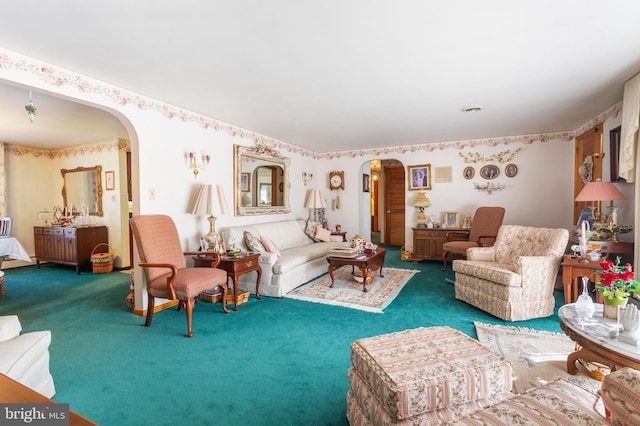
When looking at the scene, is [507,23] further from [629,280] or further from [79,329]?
[79,329]

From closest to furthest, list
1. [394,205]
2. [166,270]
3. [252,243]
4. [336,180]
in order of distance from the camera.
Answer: [166,270] → [252,243] → [336,180] → [394,205]

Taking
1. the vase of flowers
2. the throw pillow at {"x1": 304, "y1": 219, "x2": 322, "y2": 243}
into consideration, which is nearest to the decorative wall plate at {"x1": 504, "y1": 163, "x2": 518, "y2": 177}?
the throw pillow at {"x1": 304, "y1": 219, "x2": 322, "y2": 243}

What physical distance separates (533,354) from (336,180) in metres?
5.22

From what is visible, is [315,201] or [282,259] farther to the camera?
[315,201]

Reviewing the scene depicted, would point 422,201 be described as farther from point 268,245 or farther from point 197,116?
point 197,116

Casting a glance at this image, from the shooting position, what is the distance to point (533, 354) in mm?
2490

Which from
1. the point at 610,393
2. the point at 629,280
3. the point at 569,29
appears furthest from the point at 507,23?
the point at 610,393

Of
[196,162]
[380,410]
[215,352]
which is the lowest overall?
[215,352]

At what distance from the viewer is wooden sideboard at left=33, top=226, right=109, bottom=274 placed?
18.3 feet

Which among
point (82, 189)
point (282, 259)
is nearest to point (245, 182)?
point (282, 259)

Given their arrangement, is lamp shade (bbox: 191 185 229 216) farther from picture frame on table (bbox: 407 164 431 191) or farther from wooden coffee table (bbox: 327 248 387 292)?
picture frame on table (bbox: 407 164 431 191)

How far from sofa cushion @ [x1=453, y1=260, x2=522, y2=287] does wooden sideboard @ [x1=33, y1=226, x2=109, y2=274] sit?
6123 millimetres

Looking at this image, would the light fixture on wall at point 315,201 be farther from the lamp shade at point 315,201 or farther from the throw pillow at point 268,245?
the throw pillow at point 268,245

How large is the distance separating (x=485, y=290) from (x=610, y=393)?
2.46 m
